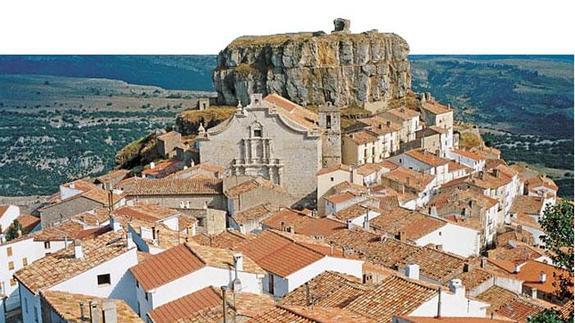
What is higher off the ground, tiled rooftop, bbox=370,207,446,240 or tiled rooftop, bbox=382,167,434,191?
tiled rooftop, bbox=370,207,446,240

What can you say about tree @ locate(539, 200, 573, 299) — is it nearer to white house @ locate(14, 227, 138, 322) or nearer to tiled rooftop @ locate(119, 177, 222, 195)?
white house @ locate(14, 227, 138, 322)

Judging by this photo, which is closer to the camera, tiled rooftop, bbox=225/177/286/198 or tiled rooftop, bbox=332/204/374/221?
tiled rooftop, bbox=332/204/374/221

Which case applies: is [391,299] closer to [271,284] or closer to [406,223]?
[271,284]

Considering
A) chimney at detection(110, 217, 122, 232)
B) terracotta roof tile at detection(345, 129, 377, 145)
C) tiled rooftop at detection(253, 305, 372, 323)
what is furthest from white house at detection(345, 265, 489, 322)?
terracotta roof tile at detection(345, 129, 377, 145)

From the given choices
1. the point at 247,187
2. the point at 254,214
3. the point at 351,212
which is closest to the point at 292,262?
the point at 351,212

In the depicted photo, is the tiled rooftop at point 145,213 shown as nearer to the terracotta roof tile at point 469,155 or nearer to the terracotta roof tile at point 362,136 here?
the terracotta roof tile at point 362,136

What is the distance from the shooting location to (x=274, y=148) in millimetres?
29125

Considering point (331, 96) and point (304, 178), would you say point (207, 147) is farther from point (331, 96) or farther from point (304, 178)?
point (331, 96)

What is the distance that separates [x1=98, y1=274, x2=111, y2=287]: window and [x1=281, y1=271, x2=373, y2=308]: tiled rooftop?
2844mm

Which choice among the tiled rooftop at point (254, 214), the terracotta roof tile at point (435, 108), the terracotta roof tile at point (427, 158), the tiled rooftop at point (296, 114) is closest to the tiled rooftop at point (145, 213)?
the tiled rooftop at point (254, 214)

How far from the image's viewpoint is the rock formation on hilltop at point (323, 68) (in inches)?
1845

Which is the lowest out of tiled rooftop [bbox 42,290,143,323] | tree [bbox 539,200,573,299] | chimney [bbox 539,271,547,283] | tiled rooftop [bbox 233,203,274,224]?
chimney [bbox 539,271,547,283]

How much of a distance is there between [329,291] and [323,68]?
3633 cm

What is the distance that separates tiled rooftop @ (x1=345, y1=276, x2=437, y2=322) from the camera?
983 centimetres
